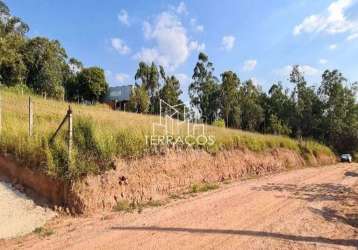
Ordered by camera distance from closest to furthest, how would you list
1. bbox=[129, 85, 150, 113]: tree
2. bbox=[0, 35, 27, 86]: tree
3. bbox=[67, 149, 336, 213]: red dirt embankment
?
bbox=[67, 149, 336, 213]: red dirt embankment, bbox=[0, 35, 27, 86]: tree, bbox=[129, 85, 150, 113]: tree

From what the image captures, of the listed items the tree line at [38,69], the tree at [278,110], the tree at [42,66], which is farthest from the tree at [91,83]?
the tree at [278,110]

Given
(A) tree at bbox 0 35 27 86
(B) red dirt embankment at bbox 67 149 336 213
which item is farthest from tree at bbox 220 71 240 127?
(B) red dirt embankment at bbox 67 149 336 213

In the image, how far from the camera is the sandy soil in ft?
21.4

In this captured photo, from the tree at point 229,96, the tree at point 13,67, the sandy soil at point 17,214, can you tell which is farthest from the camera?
the tree at point 229,96

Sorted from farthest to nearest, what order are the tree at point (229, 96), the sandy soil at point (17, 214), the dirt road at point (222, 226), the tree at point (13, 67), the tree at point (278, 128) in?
the tree at point (229, 96) → the tree at point (278, 128) → the tree at point (13, 67) → the sandy soil at point (17, 214) → the dirt road at point (222, 226)

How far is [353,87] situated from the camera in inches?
1657

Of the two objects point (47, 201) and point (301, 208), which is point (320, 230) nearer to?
point (301, 208)

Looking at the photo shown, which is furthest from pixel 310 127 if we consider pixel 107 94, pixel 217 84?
pixel 107 94

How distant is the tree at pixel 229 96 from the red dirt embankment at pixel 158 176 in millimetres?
27643

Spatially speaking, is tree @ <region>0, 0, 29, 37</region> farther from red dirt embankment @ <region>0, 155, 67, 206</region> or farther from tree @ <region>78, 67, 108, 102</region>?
red dirt embankment @ <region>0, 155, 67, 206</region>

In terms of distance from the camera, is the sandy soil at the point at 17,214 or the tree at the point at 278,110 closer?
the sandy soil at the point at 17,214

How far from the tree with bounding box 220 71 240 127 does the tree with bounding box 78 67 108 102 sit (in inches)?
694

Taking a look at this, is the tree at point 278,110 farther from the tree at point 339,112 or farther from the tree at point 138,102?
the tree at point 138,102

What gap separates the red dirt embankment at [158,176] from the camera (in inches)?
317
